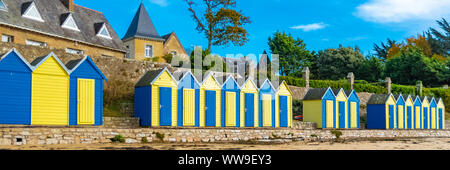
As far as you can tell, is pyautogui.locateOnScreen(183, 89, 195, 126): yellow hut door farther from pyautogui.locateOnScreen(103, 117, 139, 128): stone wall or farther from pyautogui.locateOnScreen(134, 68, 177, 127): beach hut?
pyautogui.locateOnScreen(103, 117, 139, 128): stone wall

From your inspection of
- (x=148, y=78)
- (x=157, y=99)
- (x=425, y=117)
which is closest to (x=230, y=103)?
(x=157, y=99)

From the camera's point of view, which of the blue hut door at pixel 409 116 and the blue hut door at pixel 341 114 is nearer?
the blue hut door at pixel 341 114

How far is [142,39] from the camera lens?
1629 inches

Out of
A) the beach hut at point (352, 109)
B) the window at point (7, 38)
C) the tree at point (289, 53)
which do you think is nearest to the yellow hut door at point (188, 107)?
the beach hut at point (352, 109)

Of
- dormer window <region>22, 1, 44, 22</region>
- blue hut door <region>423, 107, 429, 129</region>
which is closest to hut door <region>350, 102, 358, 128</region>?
blue hut door <region>423, 107, 429, 129</region>

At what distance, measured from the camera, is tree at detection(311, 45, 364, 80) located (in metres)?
58.4

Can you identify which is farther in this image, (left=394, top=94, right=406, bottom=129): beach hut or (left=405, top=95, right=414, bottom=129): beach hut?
(left=405, top=95, right=414, bottom=129): beach hut

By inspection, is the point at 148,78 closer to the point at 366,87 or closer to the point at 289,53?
the point at 366,87

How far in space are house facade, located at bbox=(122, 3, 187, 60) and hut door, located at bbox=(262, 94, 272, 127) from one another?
61.3 ft

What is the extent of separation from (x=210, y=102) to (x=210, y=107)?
0.24 meters

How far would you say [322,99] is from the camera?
2677cm

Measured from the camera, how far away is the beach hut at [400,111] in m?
32.8

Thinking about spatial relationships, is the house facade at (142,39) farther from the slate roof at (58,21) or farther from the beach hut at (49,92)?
the beach hut at (49,92)

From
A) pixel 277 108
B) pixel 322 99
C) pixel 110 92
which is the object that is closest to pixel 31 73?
pixel 110 92
